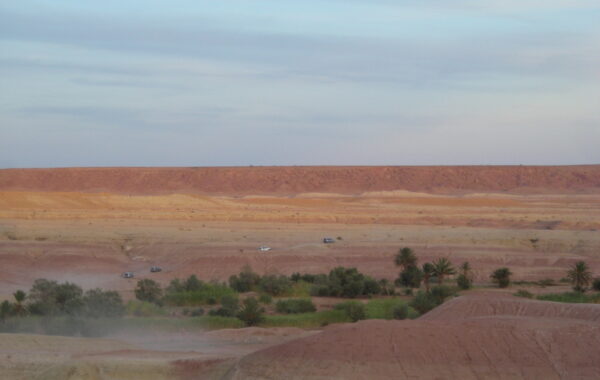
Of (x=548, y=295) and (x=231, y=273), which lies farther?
(x=231, y=273)

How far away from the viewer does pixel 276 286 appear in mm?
38344

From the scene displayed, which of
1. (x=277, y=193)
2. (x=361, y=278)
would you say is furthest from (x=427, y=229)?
(x=277, y=193)

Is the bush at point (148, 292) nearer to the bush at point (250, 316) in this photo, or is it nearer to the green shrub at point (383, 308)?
the bush at point (250, 316)

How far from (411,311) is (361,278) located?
8066mm

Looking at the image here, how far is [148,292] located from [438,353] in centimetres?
1988

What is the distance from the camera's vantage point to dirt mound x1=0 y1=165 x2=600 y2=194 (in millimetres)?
150500

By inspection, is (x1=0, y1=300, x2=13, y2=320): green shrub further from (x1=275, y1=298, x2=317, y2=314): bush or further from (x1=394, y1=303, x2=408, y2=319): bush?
(x1=394, y1=303, x2=408, y2=319): bush

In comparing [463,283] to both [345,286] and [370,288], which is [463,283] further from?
[345,286]

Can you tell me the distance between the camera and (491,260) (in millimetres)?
49062

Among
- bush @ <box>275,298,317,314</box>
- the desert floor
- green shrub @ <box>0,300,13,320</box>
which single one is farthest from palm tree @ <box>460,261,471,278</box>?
green shrub @ <box>0,300,13,320</box>

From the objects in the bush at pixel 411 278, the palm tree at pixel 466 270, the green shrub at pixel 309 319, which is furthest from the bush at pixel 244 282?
the palm tree at pixel 466 270

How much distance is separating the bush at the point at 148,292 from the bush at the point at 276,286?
4904 millimetres

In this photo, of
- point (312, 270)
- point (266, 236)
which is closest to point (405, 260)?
point (312, 270)

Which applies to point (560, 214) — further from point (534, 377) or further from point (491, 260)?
point (534, 377)
